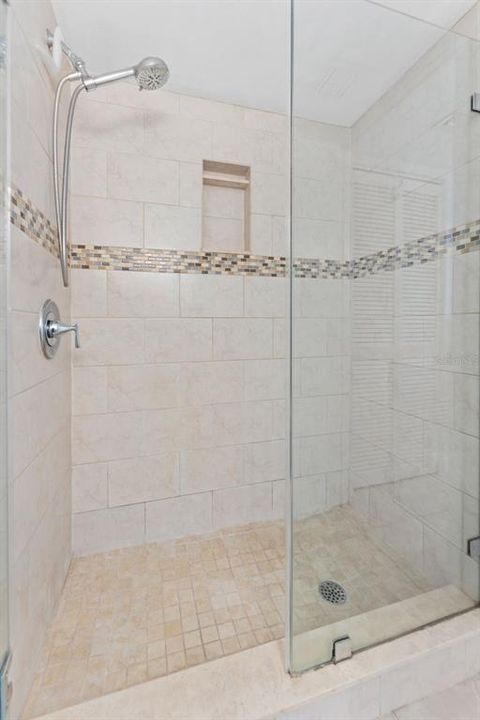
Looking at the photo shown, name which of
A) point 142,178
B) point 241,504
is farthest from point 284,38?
point 241,504

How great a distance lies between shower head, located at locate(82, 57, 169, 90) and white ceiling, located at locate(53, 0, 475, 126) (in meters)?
0.18

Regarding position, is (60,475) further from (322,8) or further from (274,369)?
(322,8)

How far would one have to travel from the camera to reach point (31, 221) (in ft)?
3.51

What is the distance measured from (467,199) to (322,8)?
0.85 metres

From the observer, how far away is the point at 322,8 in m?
1.19

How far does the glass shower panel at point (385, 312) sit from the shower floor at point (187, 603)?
0.01 metres

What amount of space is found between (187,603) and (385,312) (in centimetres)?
139

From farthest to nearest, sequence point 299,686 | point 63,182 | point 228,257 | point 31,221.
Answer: point 228,257
point 63,182
point 31,221
point 299,686

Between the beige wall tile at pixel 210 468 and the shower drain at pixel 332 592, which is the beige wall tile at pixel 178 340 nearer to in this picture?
the beige wall tile at pixel 210 468

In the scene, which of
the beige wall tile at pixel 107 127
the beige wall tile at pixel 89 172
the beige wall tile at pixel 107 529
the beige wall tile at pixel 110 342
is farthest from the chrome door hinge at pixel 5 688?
the beige wall tile at pixel 107 127

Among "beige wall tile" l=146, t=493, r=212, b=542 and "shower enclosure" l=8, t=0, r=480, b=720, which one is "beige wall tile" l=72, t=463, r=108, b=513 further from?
"beige wall tile" l=146, t=493, r=212, b=542

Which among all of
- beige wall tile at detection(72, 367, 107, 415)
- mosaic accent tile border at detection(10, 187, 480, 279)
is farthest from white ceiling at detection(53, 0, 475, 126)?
beige wall tile at detection(72, 367, 107, 415)

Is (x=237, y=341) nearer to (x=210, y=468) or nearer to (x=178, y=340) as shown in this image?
(x=178, y=340)

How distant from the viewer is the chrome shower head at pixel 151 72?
51.7 inches
